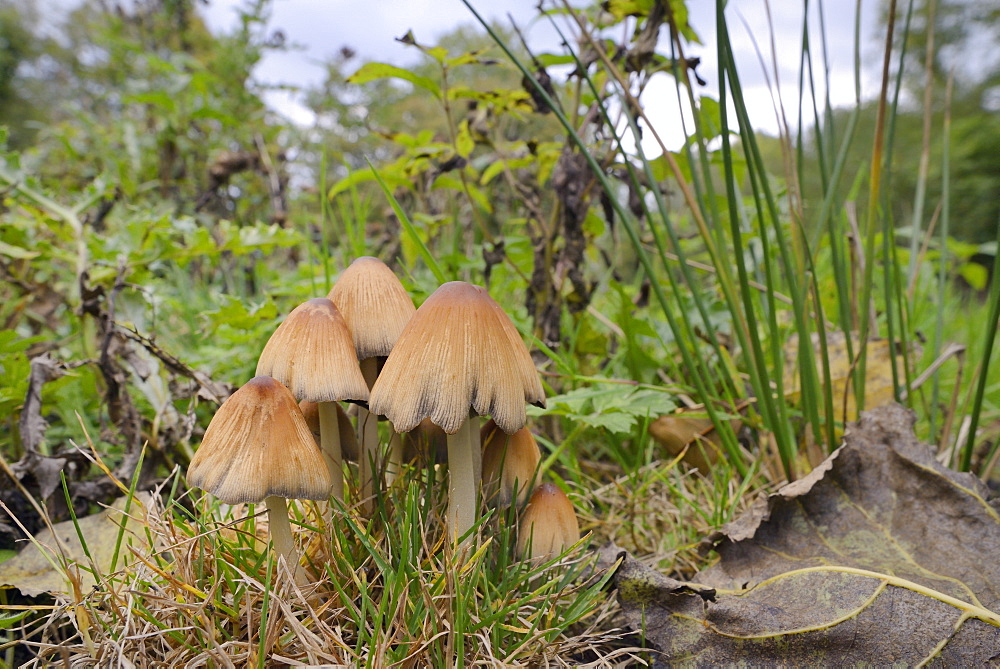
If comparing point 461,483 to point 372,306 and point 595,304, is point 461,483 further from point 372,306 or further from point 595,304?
point 595,304

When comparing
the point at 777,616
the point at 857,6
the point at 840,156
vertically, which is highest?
the point at 857,6

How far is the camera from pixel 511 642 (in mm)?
1096

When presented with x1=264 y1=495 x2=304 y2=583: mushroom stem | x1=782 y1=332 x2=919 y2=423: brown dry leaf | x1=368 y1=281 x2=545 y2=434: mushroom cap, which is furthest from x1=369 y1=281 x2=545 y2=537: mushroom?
x1=782 y1=332 x2=919 y2=423: brown dry leaf

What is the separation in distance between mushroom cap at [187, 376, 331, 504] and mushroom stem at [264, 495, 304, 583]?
3.5 inches

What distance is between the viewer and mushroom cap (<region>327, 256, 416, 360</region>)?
120 centimetres

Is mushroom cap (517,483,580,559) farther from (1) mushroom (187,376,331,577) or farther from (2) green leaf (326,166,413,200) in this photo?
→ (2) green leaf (326,166,413,200)

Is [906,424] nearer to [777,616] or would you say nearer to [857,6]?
[777,616]

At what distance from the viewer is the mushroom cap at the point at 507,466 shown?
1332 mm

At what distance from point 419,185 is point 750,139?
1542 millimetres

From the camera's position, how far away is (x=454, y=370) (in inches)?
39.6

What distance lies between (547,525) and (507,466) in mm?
158

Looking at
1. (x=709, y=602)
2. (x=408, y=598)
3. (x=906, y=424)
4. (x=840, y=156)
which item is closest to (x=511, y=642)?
(x=408, y=598)

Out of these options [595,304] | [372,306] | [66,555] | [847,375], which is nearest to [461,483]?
[372,306]

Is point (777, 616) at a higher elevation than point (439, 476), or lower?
lower
